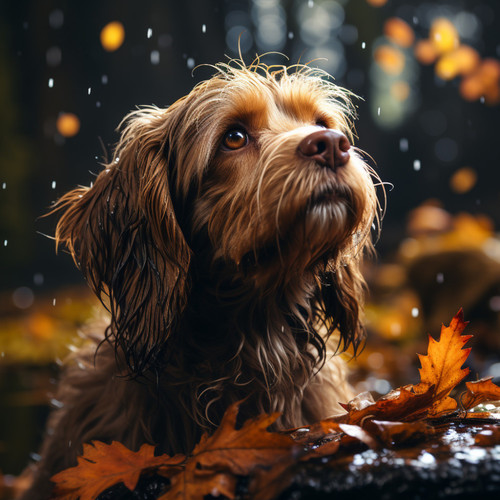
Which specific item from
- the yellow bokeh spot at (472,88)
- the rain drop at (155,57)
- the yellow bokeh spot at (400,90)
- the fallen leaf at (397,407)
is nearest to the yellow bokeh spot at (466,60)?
the yellow bokeh spot at (472,88)

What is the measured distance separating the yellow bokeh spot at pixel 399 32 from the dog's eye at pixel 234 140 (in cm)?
1077

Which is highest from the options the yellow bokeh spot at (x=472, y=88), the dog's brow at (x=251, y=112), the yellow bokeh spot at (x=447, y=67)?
the yellow bokeh spot at (x=447, y=67)

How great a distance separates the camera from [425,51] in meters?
12.9

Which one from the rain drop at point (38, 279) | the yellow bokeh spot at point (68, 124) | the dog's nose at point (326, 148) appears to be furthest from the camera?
the rain drop at point (38, 279)

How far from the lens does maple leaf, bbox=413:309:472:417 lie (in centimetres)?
172

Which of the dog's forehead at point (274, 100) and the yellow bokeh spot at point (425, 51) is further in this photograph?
the yellow bokeh spot at point (425, 51)

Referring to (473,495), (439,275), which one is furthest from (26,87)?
(473,495)

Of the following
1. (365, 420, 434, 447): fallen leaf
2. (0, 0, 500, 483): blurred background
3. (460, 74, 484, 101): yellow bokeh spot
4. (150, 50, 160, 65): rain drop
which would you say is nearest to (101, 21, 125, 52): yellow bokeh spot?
(0, 0, 500, 483): blurred background

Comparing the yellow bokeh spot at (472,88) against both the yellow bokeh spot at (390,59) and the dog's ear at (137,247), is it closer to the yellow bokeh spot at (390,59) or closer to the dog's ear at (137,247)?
the yellow bokeh spot at (390,59)

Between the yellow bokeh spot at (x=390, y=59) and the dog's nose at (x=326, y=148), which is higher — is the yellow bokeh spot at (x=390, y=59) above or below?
above

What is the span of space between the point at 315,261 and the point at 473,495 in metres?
1.13

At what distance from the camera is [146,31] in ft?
30.8

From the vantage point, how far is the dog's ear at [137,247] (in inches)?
88.7

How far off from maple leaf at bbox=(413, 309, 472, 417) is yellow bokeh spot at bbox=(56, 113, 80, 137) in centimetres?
863
